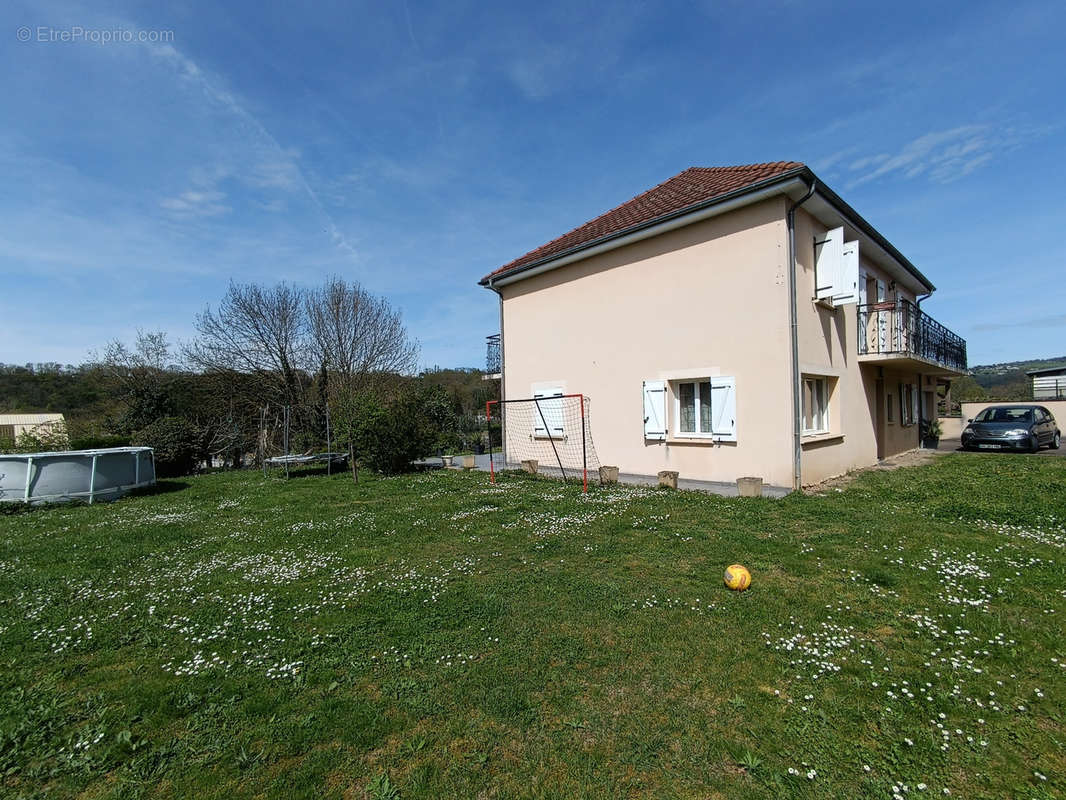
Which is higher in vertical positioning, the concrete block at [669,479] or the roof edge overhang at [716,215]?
the roof edge overhang at [716,215]

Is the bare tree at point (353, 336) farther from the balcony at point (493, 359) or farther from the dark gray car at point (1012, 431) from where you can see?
the dark gray car at point (1012, 431)

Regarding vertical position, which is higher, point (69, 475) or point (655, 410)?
point (655, 410)

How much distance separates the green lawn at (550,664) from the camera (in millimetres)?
2375

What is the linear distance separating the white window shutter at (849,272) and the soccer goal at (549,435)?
607 cm

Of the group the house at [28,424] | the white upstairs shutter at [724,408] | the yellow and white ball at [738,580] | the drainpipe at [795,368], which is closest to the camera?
the yellow and white ball at [738,580]

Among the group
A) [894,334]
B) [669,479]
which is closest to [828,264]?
[894,334]

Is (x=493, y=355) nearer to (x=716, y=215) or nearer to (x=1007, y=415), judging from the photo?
(x=716, y=215)

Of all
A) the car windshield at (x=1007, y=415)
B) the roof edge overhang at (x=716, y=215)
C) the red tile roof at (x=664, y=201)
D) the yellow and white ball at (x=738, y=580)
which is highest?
the red tile roof at (x=664, y=201)

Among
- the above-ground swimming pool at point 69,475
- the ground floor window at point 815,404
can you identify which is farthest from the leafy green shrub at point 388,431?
the ground floor window at point 815,404

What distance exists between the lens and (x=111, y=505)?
1110 cm

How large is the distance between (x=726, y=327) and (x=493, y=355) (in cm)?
920

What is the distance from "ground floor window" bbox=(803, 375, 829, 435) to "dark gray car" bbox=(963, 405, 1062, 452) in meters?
9.28

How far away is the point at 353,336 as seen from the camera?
23125mm

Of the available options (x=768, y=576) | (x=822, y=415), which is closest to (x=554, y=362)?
(x=822, y=415)
